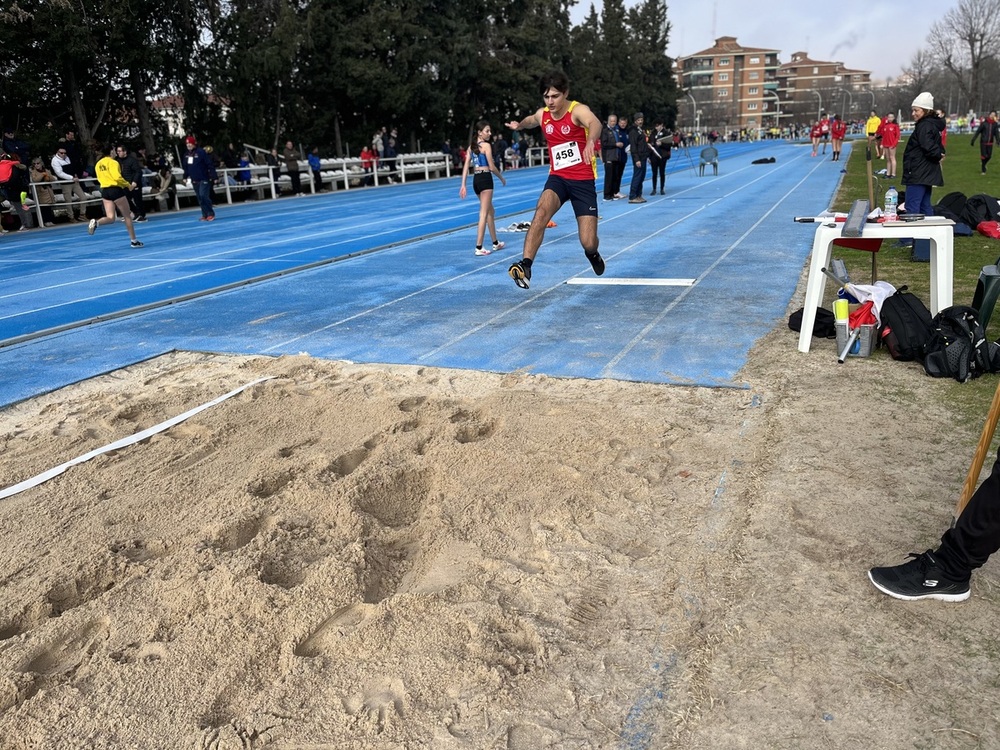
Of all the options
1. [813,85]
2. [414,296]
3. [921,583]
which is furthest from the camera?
[813,85]

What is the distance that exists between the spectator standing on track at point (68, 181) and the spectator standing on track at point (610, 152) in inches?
524

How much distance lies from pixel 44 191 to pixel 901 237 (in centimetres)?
2003

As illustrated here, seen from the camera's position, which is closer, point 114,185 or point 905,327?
point 905,327

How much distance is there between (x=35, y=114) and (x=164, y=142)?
14.1 feet

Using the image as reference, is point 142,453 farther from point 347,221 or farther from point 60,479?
point 347,221

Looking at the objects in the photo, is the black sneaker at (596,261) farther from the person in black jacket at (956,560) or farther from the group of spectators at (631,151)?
the group of spectators at (631,151)

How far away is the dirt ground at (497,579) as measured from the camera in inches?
94.7

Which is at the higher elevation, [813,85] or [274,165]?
[813,85]

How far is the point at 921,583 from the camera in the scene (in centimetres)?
289

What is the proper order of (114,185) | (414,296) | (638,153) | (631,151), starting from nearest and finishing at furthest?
(414,296) → (114,185) → (638,153) → (631,151)

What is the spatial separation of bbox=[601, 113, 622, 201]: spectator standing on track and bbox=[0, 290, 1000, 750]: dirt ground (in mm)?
13816

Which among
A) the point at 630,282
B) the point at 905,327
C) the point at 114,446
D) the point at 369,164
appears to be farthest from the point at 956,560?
the point at 369,164

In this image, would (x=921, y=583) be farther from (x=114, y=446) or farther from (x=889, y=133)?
(x=889, y=133)

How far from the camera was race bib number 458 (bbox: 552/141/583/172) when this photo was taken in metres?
7.24
